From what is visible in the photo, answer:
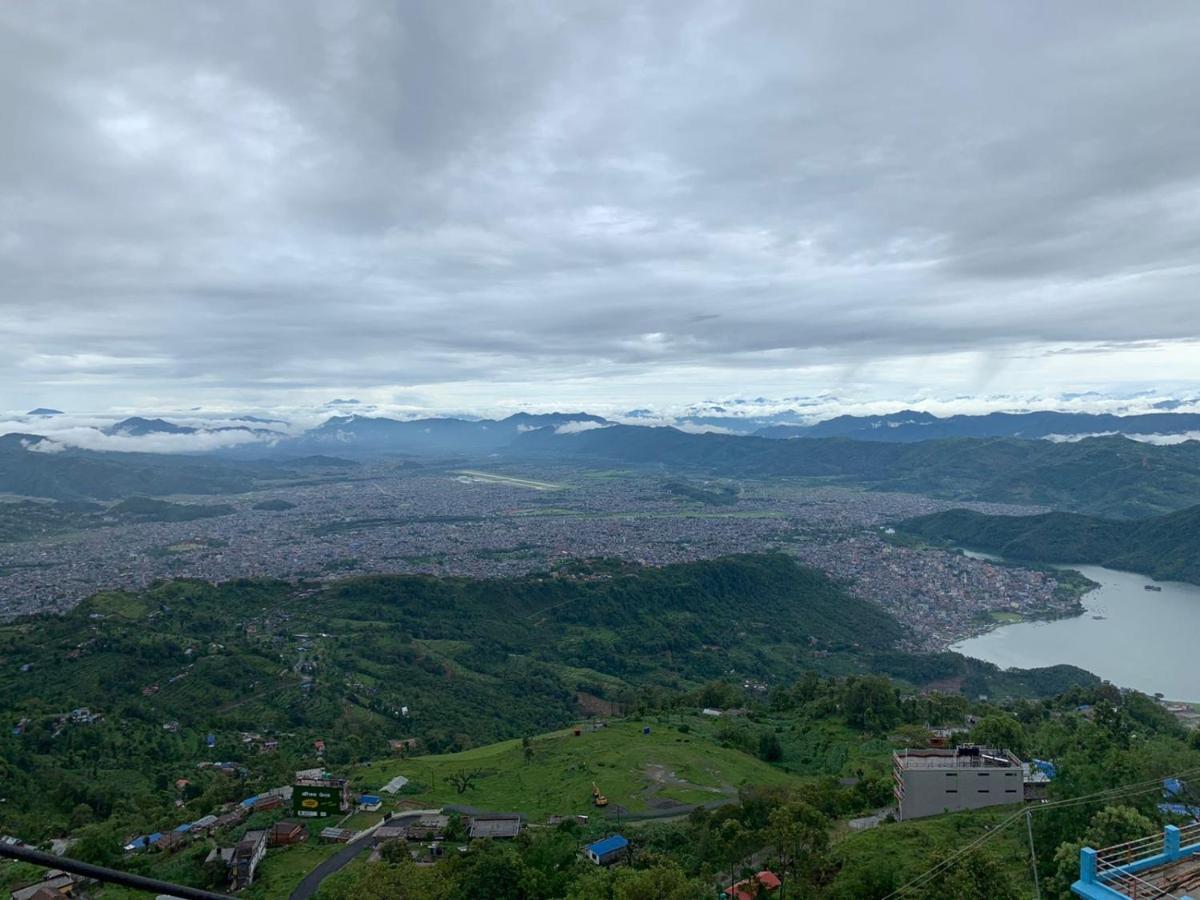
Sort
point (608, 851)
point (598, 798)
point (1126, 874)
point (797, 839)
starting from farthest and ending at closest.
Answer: point (598, 798) < point (608, 851) < point (797, 839) < point (1126, 874)

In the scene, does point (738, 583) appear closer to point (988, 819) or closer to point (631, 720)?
point (631, 720)

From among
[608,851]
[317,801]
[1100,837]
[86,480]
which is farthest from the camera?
[86,480]

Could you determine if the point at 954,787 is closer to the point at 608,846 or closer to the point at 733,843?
the point at 733,843

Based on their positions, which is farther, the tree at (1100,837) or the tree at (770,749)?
the tree at (770,749)

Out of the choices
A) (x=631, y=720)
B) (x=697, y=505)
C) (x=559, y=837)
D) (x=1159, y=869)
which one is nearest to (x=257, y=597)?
(x=631, y=720)

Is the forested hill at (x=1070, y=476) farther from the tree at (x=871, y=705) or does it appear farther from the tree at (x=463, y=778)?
the tree at (x=463, y=778)

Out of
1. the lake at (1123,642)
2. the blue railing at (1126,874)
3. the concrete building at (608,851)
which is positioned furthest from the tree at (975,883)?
the lake at (1123,642)

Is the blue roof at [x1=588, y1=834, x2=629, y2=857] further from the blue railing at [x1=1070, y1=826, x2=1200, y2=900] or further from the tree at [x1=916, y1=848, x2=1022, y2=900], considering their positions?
the blue railing at [x1=1070, y1=826, x2=1200, y2=900]

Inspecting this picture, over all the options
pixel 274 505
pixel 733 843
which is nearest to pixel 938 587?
pixel 733 843

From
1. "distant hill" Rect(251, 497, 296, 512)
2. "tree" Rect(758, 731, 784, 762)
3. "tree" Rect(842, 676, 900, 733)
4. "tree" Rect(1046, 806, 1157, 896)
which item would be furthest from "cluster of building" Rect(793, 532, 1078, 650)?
"distant hill" Rect(251, 497, 296, 512)
